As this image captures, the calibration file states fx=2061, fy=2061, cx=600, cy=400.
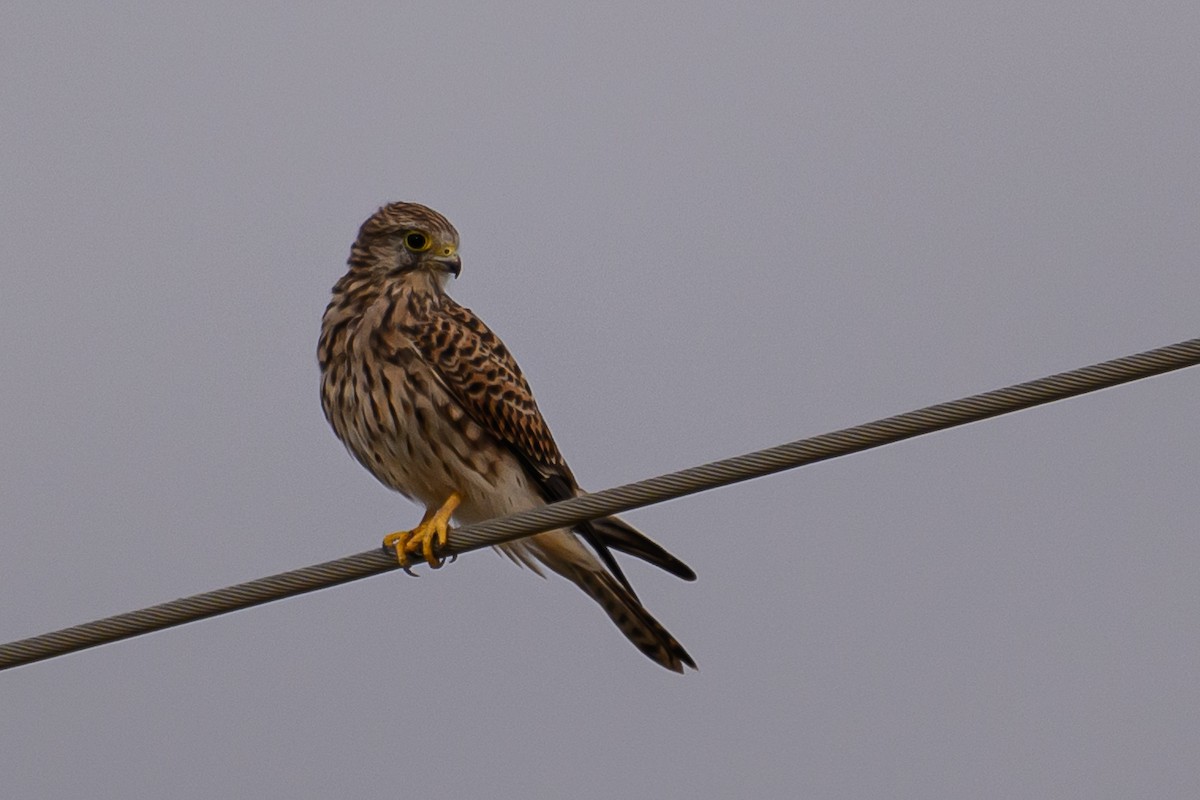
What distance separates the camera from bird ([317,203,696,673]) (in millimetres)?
6586

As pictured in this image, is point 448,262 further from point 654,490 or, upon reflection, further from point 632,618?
point 654,490

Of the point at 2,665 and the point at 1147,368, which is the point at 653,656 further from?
the point at 1147,368

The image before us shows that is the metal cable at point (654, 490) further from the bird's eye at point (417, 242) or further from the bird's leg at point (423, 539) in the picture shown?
the bird's eye at point (417, 242)

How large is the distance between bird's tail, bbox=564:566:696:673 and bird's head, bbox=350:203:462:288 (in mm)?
1127

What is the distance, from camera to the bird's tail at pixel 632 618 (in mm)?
6793

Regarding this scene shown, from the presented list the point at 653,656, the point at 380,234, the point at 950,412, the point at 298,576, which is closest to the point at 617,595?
the point at 653,656

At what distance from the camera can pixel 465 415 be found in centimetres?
670

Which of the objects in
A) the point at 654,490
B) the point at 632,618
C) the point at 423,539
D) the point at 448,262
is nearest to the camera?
the point at 654,490

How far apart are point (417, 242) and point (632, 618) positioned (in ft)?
4.85

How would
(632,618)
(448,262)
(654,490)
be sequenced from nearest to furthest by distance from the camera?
(654,490)
(632,618)
(448,262)

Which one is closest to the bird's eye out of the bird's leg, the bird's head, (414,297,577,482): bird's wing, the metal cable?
the bird's head

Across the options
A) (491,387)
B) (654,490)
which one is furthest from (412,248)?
(654,490)

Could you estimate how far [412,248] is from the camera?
7.06 m

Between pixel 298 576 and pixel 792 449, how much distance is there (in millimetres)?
1183
